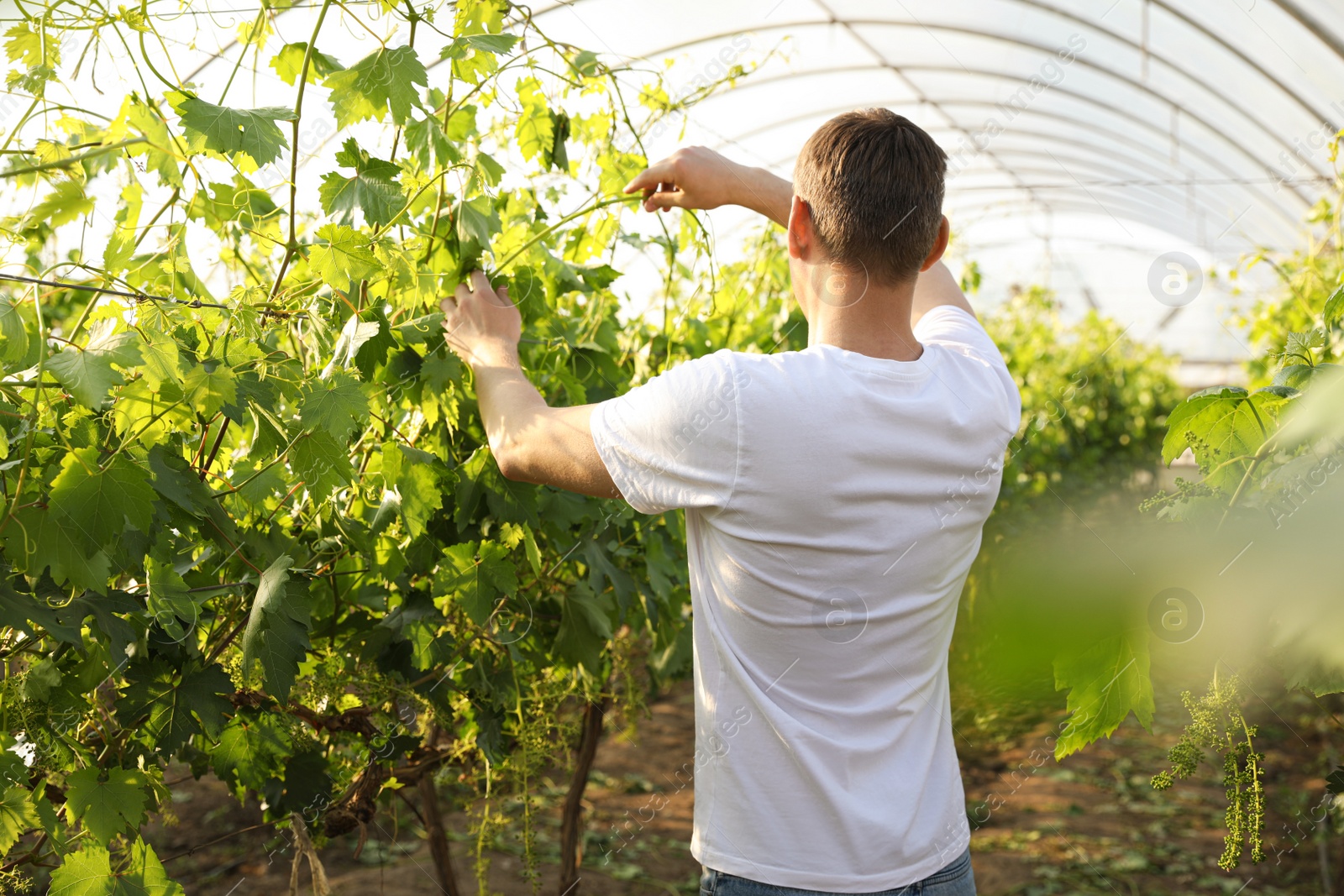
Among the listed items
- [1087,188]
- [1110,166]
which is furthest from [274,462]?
[1087,188]

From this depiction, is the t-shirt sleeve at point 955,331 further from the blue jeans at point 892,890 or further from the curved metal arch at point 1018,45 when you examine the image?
the curved metal arch at point 1018,45

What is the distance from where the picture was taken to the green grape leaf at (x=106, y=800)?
139 cm

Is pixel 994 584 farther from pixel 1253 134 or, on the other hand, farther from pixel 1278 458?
pixel 1253 134

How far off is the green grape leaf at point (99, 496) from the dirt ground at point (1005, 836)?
245 centimetres

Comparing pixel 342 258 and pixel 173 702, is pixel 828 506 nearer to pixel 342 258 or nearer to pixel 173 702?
pixel 342 258

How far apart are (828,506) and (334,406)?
0.66m

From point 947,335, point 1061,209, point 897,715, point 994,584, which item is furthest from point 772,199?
point 1061,209

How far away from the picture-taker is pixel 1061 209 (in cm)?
1393

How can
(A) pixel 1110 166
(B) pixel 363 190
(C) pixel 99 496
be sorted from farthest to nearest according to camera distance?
(A) pixel 1110 166, (B) pixel 363 190, (C) pixel 99 496

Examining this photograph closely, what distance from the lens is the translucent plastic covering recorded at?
247 inches

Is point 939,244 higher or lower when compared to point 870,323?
higher

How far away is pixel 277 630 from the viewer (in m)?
1.44

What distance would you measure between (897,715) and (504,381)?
72 cm

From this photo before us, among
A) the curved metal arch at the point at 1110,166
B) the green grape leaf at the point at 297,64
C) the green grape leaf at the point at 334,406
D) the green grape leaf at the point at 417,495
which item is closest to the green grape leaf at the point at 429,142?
the green grape leaf at the point at 297,64
